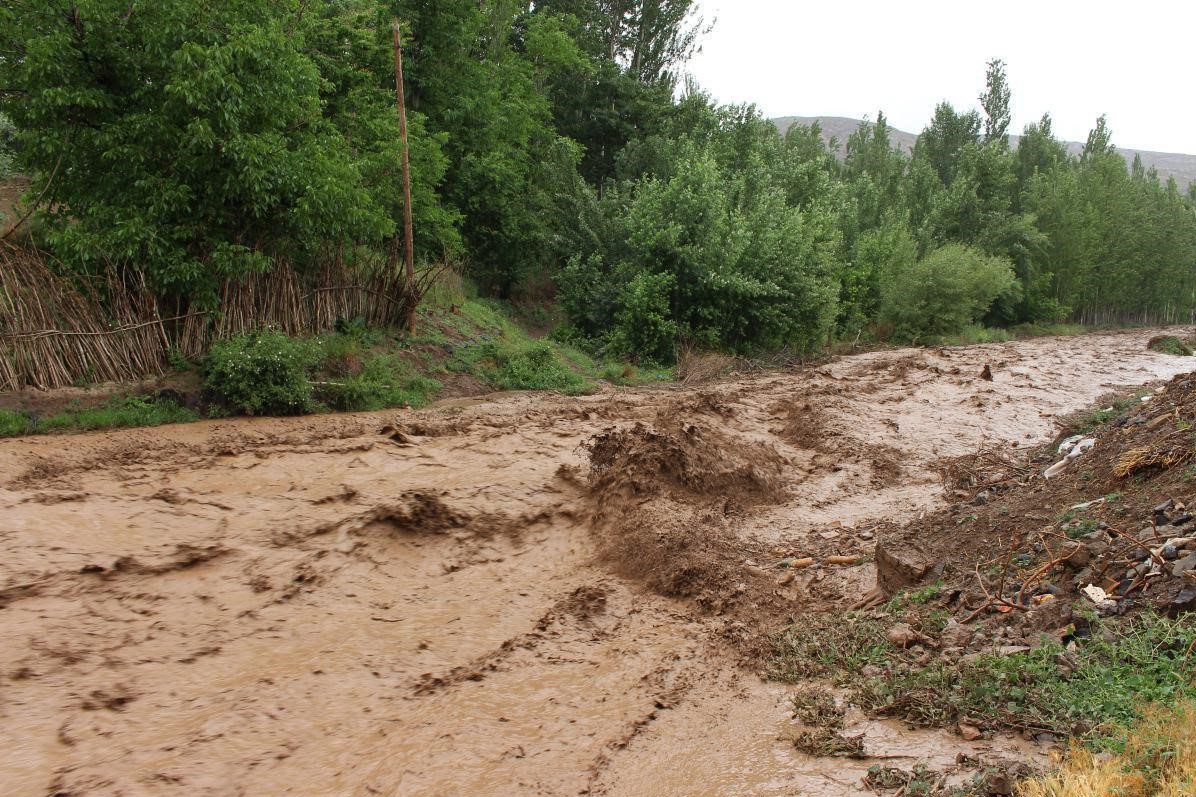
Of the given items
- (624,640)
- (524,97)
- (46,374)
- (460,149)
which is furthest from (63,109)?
(524,97)

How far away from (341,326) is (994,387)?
12291 millimetres

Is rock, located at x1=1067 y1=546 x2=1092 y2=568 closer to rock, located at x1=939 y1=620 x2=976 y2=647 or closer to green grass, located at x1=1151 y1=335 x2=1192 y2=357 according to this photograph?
rock, located at x1=939 y1=620 x2=976 y2=647

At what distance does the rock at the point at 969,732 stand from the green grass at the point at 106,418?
31.0ft

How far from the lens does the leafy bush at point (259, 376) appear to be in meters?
10.1

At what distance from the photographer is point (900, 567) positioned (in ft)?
16.4

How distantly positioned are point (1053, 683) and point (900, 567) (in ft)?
5.31

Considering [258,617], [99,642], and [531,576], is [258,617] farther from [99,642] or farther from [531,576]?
[531,576]

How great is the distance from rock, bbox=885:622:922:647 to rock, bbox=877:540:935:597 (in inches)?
20.8

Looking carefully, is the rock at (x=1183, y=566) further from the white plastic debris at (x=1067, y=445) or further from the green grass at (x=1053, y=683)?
the white plastic debris at (x=1067, y=445)

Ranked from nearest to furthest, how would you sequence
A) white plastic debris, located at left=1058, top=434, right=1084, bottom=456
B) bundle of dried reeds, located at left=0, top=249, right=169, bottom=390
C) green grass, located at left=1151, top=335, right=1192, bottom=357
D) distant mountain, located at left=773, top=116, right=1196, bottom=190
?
white plastic debris, located at left=1058, top=434, right=1084, bottom=456
bundle of dried reeds, located at left=0, top=249, right=169, bottom=390
green grass, located at left=1151, top=335, right=1192, bottom=357
distant mountain, located at left=773, top=116, right=1196, bottom=190

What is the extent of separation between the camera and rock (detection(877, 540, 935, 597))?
492 cm

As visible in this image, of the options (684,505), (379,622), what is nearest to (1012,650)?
(684,505)

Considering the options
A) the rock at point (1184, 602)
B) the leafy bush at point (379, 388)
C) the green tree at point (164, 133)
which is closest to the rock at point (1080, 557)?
the rock at point (1184, 602)

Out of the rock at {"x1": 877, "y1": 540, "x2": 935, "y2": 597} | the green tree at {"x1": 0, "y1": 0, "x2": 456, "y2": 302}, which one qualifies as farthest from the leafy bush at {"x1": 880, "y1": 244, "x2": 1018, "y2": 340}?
the rock at {"x1": 877, "y1": 540, "x2": 935, "y2": 597}
